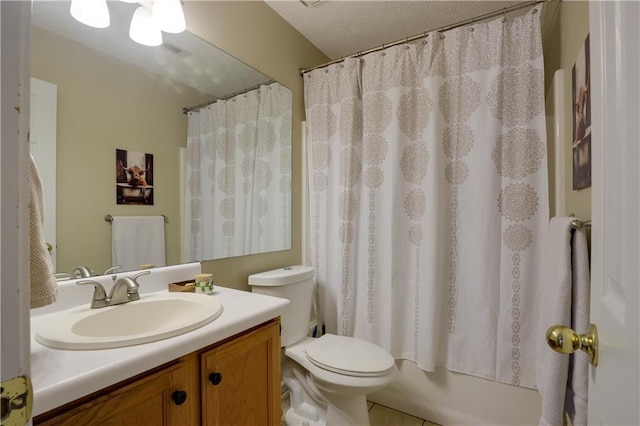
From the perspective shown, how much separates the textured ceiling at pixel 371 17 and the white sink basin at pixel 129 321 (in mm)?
1754

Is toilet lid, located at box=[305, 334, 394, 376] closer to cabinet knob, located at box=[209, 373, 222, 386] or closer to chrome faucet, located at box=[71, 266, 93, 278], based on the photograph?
cabinet knob, located at box=[209, 373, 222, 386]

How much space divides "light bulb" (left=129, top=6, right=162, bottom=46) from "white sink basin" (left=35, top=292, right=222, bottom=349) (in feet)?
3.32

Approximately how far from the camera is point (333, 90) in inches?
74.4

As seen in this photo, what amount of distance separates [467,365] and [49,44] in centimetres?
221

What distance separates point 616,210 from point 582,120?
30.7 inches

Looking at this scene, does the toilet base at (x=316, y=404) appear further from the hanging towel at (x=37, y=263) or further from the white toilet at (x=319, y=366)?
the hanging towel at (x=37, y=263)

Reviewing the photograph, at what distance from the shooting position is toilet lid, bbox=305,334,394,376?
4.05 feet

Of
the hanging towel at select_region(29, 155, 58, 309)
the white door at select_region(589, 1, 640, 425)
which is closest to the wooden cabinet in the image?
the hanging towel at select_region(29, 155, 58, 309)

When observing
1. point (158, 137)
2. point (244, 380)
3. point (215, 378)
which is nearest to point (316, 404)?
point (244, 380)

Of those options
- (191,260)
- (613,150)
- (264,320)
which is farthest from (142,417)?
(613,150)

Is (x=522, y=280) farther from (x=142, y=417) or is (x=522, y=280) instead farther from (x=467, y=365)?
(x=142, y=417)

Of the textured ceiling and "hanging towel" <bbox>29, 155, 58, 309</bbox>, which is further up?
the textured ceiling

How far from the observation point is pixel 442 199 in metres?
1.54

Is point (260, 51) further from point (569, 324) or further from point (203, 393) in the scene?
point (569, 324)
